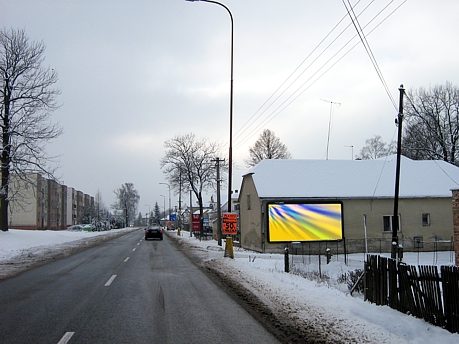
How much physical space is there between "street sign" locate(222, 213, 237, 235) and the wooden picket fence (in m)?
11.5

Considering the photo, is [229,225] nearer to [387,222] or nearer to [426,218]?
[387,222]

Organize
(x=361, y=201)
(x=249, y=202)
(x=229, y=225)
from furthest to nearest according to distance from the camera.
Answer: (x=249, y=202)
(x=361, y=201)
(x=229, y=225)

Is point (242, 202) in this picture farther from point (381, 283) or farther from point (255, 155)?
point (255, 155)

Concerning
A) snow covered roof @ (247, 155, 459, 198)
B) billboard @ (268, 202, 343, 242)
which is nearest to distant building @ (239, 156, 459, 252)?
snow covered roof @ (247, 155, 459, 198)

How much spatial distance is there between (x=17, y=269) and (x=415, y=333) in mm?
15041

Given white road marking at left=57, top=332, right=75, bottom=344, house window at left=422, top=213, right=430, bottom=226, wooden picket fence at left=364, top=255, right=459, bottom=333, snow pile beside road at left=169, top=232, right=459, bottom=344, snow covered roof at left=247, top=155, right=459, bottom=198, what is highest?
snow covered roof at left=247, top=155, right=459, bottom=198

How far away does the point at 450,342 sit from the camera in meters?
6.57

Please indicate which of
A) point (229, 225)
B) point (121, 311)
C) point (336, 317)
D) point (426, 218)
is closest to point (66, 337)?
point (121, 311)

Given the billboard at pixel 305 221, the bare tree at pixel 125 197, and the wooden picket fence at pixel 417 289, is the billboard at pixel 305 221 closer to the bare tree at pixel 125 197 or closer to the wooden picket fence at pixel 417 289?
the wooden picket fence at pixel 417 289

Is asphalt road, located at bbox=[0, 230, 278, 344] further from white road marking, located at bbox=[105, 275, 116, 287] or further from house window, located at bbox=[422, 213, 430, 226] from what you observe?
house window, located at bbox=[422, 213, 430, 226]

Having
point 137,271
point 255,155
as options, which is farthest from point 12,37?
point 255,155

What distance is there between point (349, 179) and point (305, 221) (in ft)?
19.8

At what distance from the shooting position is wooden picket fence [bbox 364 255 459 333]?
7109 mm

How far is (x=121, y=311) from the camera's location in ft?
28.8
